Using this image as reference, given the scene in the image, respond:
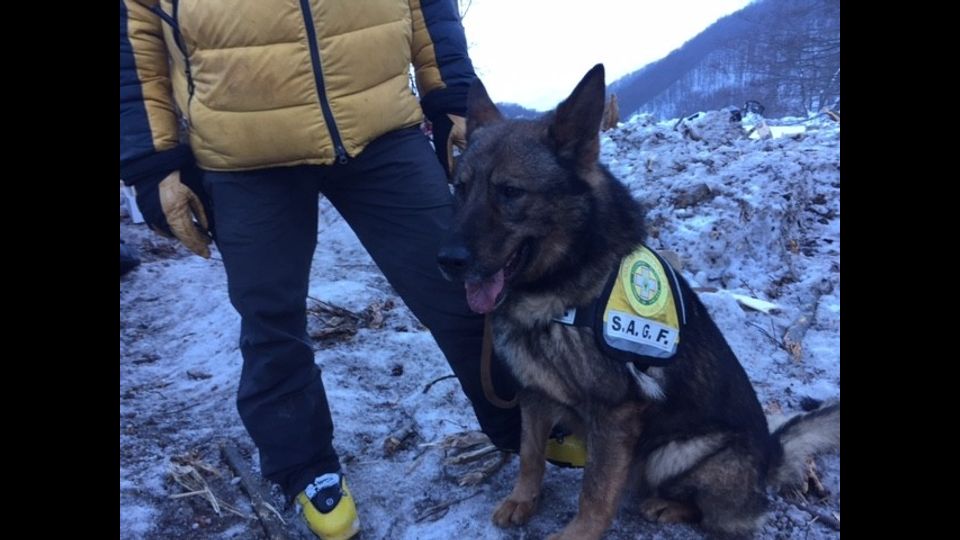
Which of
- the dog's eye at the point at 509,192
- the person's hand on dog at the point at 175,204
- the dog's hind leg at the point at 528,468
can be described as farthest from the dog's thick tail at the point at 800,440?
the person's hand on dog at the point at 175,204

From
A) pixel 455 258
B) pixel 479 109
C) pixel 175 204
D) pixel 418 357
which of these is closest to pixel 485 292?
pixel 455 258

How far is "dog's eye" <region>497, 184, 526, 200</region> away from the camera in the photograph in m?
2.15

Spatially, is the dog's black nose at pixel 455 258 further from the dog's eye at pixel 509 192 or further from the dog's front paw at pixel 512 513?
the dog's front paw at pixel 512 513

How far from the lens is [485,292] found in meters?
2.17

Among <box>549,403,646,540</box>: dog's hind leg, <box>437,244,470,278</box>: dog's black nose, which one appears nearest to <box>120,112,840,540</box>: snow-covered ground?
<box>549,403,646,540</box>: dog's hind leg

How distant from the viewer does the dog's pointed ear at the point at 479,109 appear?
8.14 ft

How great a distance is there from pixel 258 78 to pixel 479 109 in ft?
3.00

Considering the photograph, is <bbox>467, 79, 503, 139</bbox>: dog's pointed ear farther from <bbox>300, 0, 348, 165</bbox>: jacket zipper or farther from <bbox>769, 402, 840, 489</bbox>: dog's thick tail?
<bbox>769, 402, 840, 489</bbox>: dog's thick tail
